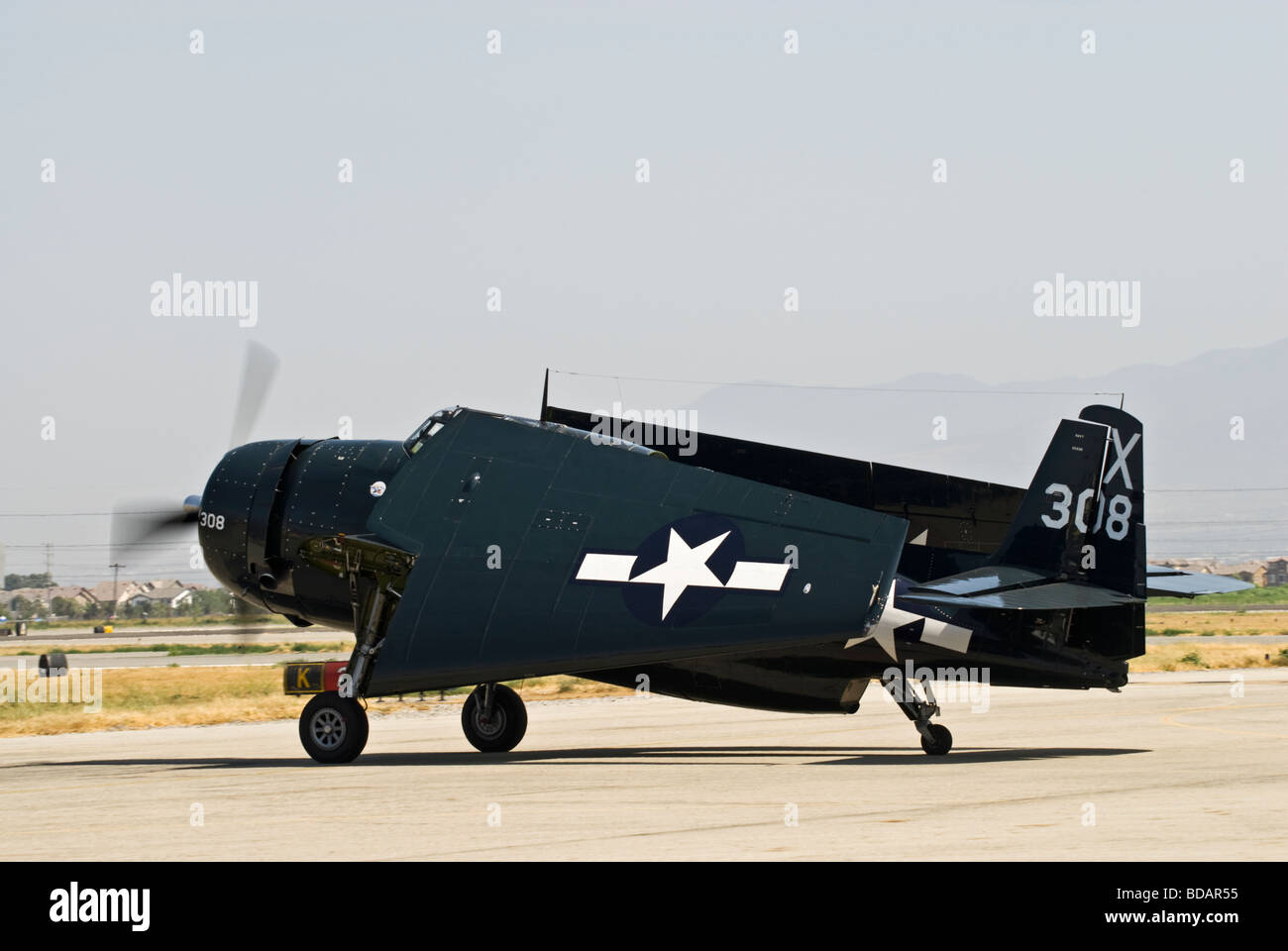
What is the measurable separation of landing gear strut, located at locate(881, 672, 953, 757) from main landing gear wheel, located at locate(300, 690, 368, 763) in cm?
747

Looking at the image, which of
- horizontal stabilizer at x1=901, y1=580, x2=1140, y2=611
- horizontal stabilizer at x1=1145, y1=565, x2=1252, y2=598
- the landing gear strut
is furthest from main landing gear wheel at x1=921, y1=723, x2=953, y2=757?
horizontal stabilizer at x1=1145, y1=565, x2=1252, y2=598

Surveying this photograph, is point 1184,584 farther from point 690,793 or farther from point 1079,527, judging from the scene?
point 690,793

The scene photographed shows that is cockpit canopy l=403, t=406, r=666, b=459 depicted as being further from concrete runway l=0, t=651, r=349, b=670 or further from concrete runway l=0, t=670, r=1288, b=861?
concrete runway l=0, t=651, r=349, b=670

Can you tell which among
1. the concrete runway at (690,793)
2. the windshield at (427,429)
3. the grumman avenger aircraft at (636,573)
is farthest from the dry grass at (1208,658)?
the windshield at (427,429)

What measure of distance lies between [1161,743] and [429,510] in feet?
37.6

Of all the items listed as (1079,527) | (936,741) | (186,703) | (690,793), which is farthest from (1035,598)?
(186,703)

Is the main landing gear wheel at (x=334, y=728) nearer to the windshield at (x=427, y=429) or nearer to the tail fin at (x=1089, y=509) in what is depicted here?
the windshield at (x=427, y=429)

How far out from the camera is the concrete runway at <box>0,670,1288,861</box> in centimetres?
1177

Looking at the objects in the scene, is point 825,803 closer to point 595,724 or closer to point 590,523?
point 590,523

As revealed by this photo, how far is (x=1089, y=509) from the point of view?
20.5 metres

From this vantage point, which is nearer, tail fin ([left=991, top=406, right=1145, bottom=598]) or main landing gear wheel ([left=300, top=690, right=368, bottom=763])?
main landing gear wheel ([left=300, top=690, right=368, bottom=763])

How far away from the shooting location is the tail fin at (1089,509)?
20250 mm

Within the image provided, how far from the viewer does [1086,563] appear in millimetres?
20344
